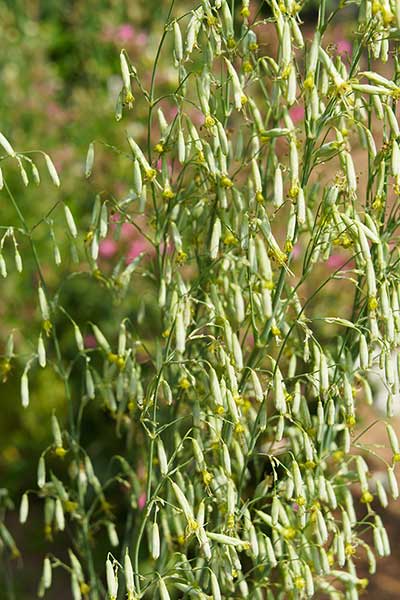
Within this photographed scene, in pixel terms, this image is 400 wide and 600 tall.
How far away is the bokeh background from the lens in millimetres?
3707

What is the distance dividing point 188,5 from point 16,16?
4.57 feet

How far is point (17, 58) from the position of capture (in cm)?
641

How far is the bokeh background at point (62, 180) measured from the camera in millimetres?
3707

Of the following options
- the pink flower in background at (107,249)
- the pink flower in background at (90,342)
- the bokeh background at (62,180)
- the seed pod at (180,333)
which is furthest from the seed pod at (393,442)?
the pink flower in background at (107,249)

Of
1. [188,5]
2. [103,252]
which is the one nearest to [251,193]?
[103,252]

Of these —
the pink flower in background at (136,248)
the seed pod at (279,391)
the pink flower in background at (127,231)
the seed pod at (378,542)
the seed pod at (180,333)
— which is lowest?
the seed pod at (378,542)

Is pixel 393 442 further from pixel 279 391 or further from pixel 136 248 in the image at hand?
pixel 136 248

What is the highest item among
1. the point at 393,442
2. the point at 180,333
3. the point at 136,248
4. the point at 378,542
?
the point at 136,248

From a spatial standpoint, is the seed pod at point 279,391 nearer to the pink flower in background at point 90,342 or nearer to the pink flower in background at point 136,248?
the pink flower in background at point 136,248

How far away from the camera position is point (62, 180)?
4852mm

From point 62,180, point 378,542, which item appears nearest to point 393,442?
point 378,542

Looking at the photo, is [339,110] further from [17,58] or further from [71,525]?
[17,58]

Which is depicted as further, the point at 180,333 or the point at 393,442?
the point at 393,442

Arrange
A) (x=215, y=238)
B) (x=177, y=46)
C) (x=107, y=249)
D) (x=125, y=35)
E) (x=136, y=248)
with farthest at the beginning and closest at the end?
(x=125, y=35) → (x=107, y=249) → (x=136, y=248) → (x=215, y=238) → (x=177, y=46)
